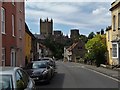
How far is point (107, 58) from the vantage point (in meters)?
48.0

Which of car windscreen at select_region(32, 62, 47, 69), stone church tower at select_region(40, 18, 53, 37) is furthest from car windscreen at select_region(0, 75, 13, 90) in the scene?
stone church tower at select_region(40, 18, 53, 37)

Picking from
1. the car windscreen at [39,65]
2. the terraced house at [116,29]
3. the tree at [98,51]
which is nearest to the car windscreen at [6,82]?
the car windscreen at [39,65]

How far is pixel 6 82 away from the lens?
7.42 meters

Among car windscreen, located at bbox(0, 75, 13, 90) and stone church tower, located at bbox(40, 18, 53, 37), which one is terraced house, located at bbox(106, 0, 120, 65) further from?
stone church tower, located at bbox(40, 18, 53, 37)

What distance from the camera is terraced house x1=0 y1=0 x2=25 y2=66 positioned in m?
24.7

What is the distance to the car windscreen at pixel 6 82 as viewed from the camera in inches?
286

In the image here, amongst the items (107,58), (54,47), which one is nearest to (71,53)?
(54,47)

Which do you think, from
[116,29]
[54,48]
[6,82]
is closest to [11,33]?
[116,29]

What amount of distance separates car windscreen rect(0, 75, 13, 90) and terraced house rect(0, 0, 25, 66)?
1646 cm

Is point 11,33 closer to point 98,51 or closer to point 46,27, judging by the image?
point 98,51

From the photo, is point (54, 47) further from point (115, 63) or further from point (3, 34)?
point (3, 34)

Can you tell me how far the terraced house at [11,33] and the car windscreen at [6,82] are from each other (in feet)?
54.0

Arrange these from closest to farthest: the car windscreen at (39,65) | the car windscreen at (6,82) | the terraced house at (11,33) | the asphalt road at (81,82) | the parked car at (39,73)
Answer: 1. the car windscreen at (6,82)
2. the asphalt road at (81,82)
3. the parked car at (39,73)
4. the car windscreen at (39,65)
5. the terraced house at (11,33)

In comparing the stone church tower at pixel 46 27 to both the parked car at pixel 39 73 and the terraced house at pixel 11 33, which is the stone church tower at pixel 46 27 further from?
the parked car at pixel 39 73
